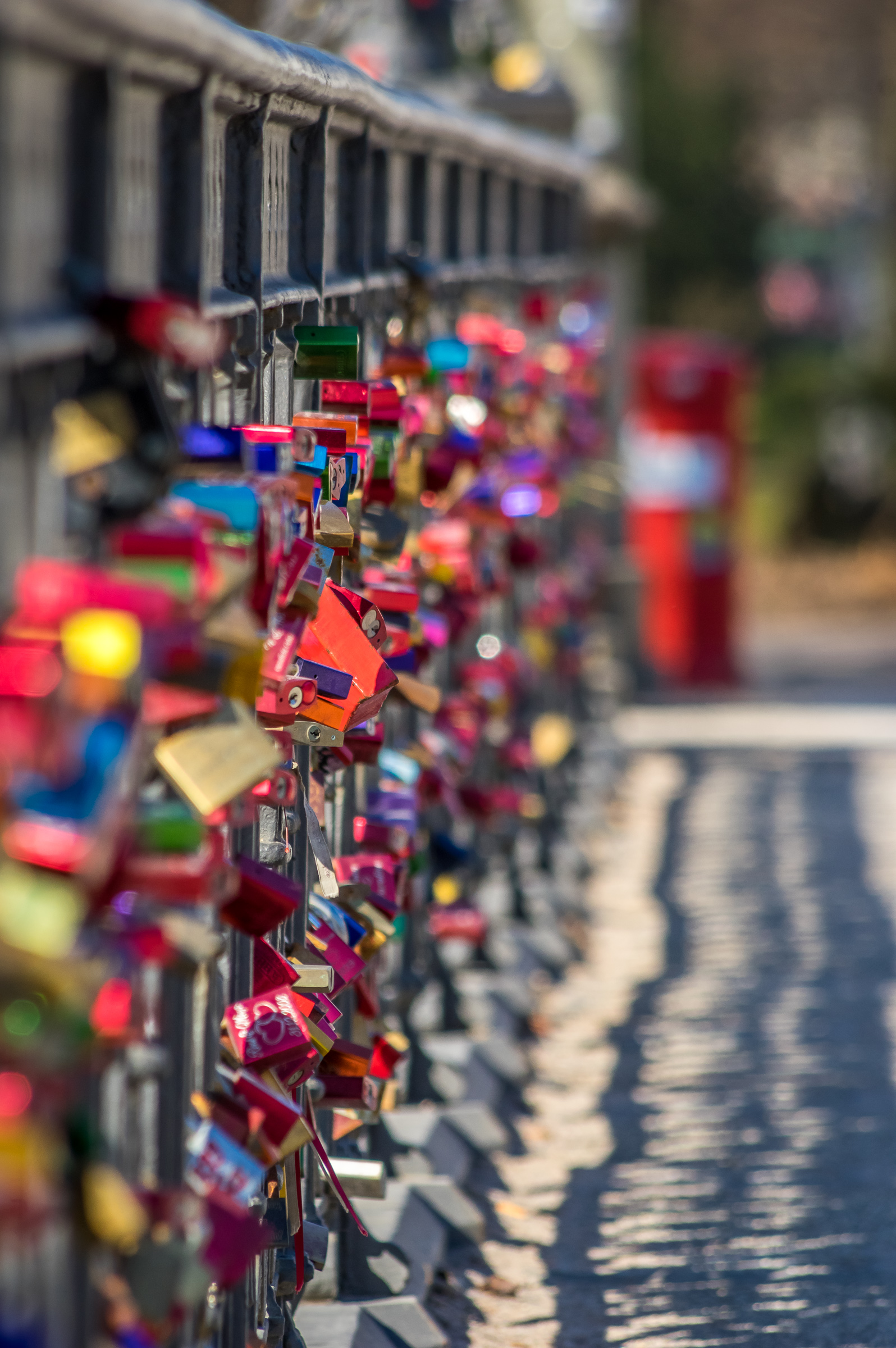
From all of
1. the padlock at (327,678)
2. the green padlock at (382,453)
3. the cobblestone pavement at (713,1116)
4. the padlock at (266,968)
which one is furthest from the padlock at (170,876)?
the cobblestone pavement at (713,1116)

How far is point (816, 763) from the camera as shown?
9.70 meters

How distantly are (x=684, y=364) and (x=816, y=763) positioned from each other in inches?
105

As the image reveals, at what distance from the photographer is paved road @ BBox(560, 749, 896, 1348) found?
3.93 metres

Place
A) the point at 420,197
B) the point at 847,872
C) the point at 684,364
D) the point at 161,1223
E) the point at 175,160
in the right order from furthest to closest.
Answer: the point at 684,364, the point at 847,872, the point at 420,197, the point at 175,160, the point at 161,1223

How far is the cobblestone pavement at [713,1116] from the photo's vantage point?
392 centimetres

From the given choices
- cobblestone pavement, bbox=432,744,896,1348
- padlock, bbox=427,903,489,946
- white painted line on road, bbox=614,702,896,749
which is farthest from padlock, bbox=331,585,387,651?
white painted line on road, bbox=614,702,896,749

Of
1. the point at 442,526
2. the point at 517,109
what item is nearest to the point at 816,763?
the point at 517,109

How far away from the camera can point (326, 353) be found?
3246mm

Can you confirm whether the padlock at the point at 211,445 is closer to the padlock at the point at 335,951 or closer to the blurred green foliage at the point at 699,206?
the padlock at the point at 335,951

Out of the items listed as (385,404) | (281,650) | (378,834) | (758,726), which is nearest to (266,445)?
(281,650)

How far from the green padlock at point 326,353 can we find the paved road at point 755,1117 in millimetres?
1715

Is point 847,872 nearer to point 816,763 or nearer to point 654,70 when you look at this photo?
point 816,763

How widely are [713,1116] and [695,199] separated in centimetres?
2478

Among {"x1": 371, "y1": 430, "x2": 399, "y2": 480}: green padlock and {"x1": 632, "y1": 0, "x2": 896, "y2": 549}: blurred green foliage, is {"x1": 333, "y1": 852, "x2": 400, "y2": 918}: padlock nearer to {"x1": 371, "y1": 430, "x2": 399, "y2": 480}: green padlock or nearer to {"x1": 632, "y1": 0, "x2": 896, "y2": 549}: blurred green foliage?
{"x1": 371, "y1": 430, "x2": 399, "y2": 480}: green padlock
